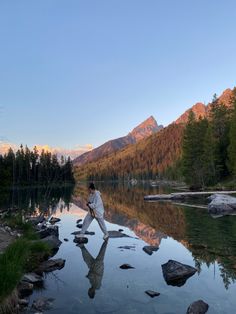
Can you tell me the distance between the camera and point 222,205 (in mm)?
34688

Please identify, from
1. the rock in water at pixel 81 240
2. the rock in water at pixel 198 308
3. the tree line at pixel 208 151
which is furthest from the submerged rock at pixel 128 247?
the tree line at pixel 208 151

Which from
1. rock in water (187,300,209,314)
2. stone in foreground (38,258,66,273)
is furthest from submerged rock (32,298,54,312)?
rock in water (187,300,209,314)

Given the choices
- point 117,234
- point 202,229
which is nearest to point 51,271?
point 117,234

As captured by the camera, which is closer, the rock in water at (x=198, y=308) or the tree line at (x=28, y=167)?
the rock in water at (x=198, y=308)

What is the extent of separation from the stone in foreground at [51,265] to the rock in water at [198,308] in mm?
6340

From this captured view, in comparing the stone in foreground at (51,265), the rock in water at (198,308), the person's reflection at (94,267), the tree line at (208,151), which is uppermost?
the tree line at (208,151)

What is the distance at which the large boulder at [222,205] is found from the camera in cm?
3388

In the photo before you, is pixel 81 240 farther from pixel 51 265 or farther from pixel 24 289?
pixel 24 289

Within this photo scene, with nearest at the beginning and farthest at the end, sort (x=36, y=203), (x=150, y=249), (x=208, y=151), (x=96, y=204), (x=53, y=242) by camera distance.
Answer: (x=150, y=249) < (x=53, y=242) < (x=96, y=204) < (x=36, y=203) < (x=208, y=151)

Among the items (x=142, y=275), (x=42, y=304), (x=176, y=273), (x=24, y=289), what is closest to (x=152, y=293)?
(x=176, y=273)

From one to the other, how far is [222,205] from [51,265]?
24649mm

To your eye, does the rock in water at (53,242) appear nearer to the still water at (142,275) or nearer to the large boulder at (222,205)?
the still water at (142,275)

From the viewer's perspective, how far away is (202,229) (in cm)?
2294

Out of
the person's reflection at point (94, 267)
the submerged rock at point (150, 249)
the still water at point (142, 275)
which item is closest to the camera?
the still water at point (142, 275)
